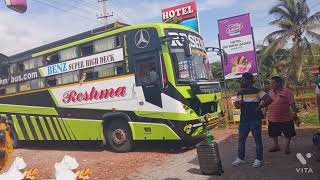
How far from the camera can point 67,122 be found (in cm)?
1302

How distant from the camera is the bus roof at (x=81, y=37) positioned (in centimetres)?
1126

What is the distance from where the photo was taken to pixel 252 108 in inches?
311

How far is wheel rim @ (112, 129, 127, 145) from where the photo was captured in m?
11.6

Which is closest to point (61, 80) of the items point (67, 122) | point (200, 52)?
point (67, 122)

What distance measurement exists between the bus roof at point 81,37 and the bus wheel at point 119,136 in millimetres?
2633

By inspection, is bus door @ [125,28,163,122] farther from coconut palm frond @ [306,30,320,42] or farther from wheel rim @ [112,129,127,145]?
coconut palm frond @ [306,30,320,42]

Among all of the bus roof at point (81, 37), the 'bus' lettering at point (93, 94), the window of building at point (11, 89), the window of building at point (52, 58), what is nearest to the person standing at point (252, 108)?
the bus roof at point (81, 37)

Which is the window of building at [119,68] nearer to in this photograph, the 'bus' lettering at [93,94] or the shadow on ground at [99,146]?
the 'bus' lettering at [93,94]

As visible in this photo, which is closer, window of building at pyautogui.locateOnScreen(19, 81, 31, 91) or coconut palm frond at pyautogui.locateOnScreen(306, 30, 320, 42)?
window of building at pyautogui.locateOnScreen(19, 81, 31, 91)

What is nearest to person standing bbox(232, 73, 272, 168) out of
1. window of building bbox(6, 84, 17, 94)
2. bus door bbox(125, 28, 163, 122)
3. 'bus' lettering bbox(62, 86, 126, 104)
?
bus door bbox(125, 28, 163, 122)

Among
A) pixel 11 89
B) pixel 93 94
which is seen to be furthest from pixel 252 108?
pixel 11 89

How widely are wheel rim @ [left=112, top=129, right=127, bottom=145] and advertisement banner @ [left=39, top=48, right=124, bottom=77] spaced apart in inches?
77.9

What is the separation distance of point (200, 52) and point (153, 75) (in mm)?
1710

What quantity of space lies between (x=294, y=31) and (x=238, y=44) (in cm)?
2089
